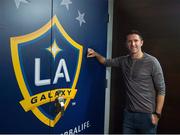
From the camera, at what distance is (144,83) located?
2.24 m

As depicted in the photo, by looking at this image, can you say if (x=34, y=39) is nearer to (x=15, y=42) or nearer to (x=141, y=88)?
(x=15, y=42)

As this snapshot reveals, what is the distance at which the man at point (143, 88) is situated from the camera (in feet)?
7.30

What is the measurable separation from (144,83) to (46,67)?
36.4 inches

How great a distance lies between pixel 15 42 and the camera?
1546 mm

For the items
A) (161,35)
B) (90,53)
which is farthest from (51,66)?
(161,35)

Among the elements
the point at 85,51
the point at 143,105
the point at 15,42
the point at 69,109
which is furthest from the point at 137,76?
the point at 15,42

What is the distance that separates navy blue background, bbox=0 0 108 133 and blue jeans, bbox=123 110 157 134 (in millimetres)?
310

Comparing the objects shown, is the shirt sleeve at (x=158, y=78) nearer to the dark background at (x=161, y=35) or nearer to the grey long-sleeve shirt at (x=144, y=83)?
the grey long-sleeve shirt at (x=144, y=83)

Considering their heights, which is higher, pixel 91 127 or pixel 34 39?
pixel 34 39

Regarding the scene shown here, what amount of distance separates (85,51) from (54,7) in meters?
0.52

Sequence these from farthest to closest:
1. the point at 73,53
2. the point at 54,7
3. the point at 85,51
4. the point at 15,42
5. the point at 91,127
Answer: the point at 91,127
the point at 85,51
the point at 73,53
the point at 54,7
the point at 15,42

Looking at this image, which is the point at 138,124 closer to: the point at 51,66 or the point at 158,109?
the point at 158,109

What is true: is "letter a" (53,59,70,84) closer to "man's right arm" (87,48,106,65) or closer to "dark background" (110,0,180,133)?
"man's right arm" (87,48,106,65)

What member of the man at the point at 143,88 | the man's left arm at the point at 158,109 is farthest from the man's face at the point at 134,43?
the man's left arm at the point at 158,109
